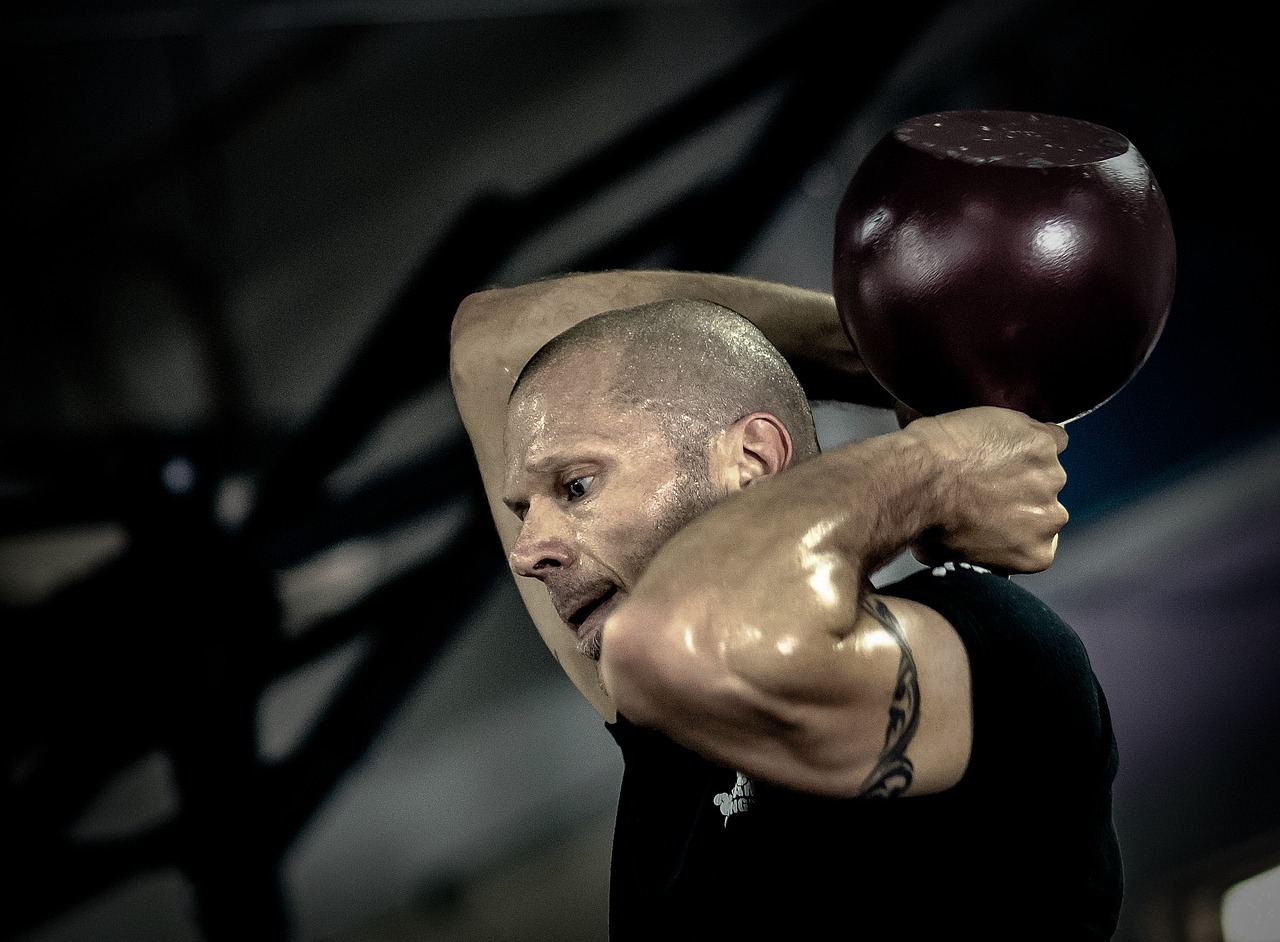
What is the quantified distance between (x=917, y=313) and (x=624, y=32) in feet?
6.30

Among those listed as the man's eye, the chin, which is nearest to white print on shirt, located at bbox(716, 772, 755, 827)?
the chin

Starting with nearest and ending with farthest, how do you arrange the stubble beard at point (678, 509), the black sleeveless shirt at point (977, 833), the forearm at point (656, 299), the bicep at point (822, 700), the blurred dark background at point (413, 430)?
the bicep at point (822, 700), the black sleeveless shirt at point (977, 833), the stubble beard at point (678, 509), the forearm at point (656, 299), the blurred dark background at point (413, 430)

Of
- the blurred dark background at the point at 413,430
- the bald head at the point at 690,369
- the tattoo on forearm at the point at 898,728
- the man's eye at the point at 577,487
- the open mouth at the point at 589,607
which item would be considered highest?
the bald head at the point at 690,369

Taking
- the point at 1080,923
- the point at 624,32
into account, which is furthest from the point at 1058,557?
the point at 1080,923

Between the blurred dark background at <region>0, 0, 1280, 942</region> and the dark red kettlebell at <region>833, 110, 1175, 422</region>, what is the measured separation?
1686mm

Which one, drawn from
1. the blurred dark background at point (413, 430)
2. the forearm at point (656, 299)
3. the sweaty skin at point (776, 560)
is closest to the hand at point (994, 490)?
the sweaty skin at point (776, 560)

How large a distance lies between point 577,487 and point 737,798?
12.5 inches

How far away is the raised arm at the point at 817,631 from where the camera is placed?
0.73 m

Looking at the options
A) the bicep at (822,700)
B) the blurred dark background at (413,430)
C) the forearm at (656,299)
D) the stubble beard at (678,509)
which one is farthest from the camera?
the blurred dark background at (413,430)

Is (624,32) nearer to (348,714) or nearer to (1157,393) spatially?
(1157,393)

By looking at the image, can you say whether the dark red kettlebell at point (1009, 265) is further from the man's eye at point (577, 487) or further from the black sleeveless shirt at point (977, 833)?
the man's eye at point (577, 487)

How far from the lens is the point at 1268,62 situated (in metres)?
2.60

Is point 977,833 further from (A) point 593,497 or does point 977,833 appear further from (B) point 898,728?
(A) point 593,497

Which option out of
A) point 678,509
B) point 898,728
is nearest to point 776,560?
point 898,728
